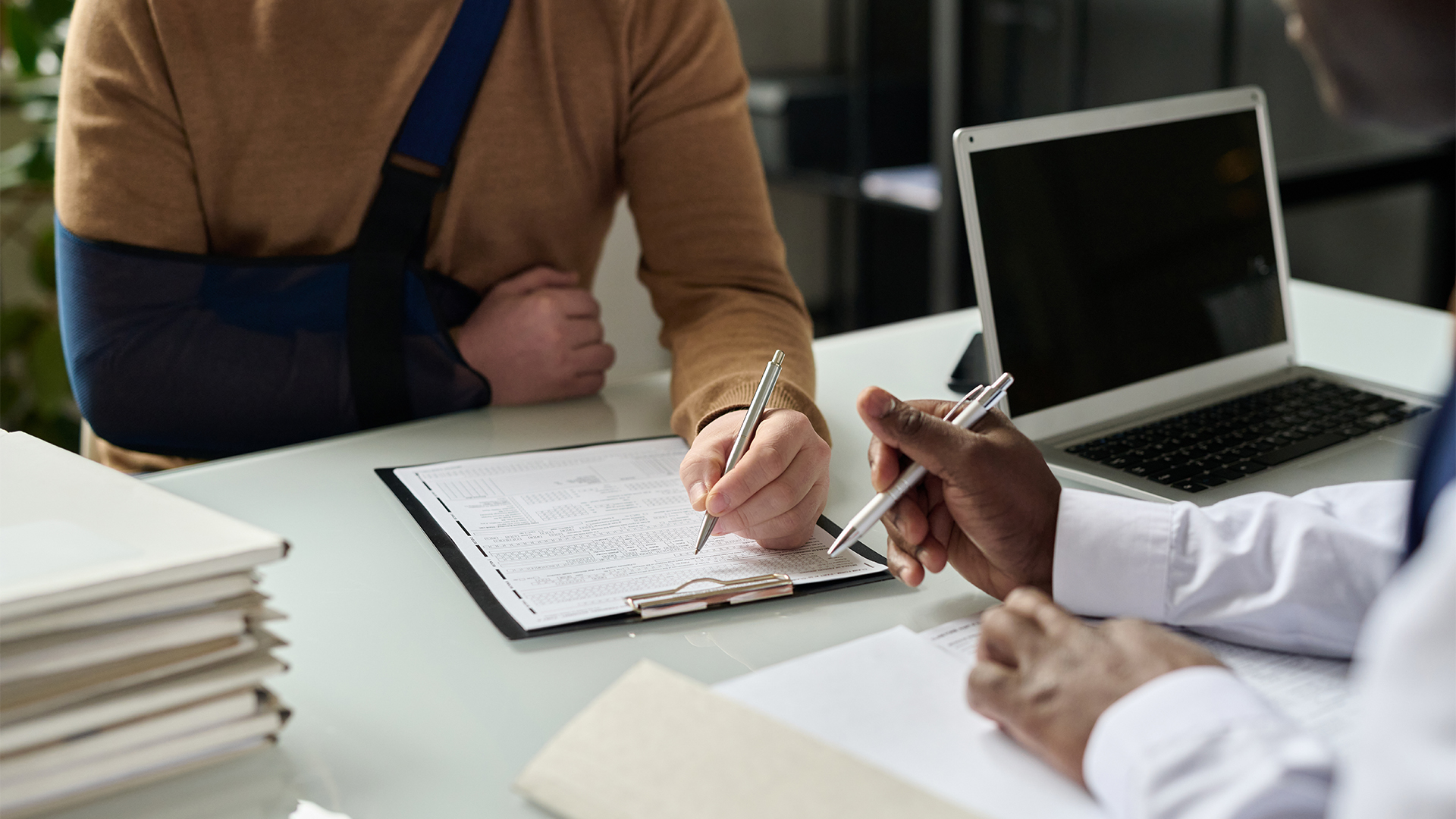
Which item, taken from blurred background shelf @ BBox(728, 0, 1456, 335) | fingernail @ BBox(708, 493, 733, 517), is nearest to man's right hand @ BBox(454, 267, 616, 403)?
fingernail @ BBox(708, 493, 733, 517)

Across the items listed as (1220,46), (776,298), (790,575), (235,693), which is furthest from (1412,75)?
(1220,46)

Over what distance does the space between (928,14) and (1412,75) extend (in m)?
2.94

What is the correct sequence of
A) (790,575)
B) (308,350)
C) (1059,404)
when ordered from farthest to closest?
(308,350), (1059,404), (790,575)

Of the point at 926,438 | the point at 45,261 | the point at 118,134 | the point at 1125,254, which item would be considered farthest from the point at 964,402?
the point at 45,261

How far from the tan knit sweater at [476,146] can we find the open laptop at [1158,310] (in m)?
0.21

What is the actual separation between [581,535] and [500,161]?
0.54 metres

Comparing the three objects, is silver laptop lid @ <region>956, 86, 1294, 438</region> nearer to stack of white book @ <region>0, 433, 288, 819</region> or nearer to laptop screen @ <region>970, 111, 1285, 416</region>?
laptop screen @ <region>970, 111, 1285, 416</region>

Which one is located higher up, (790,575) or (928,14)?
(928,14)

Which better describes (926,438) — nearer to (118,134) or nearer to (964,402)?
(964,402)

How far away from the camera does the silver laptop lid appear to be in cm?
100

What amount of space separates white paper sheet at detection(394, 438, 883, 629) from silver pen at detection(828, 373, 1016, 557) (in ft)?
0.13

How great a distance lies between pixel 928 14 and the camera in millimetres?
3279

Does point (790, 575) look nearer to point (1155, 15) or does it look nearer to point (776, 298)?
point (776, 298)

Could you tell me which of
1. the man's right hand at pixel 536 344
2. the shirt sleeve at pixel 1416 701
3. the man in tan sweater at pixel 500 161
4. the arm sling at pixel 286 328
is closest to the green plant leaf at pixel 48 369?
the man in tan sweater at pixel 500 161
